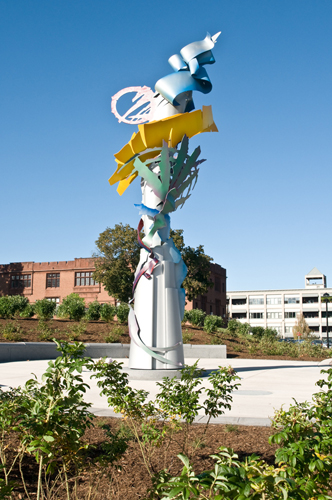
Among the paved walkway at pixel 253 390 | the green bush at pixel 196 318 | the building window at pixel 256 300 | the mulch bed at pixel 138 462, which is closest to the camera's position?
the mulch bed at pixel 138 462

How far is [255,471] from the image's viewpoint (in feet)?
6.51

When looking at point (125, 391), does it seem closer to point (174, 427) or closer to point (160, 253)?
point (174, 427)

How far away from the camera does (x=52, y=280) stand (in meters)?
62.4

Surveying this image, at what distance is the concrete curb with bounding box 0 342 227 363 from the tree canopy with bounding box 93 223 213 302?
648 inches

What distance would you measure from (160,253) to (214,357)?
9632 mm

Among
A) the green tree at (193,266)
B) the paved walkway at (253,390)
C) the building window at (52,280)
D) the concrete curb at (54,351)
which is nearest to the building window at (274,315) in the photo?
the building window at (52,280)

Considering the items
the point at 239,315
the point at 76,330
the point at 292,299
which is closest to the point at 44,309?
the point at 76,330

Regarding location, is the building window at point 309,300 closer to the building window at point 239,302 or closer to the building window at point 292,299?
the building window at point 292,299

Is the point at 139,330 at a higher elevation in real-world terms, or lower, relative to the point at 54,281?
lower

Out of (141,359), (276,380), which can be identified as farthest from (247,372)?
(141,359)

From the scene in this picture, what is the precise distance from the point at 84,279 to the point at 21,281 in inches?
445

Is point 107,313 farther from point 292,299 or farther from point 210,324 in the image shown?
point 292,299

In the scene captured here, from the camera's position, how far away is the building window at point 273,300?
90750 mm

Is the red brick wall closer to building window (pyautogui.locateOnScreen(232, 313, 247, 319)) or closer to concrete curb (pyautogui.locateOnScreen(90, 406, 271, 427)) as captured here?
building window (pyautogui.locateOnScreen(232, 313, 247, 319))
